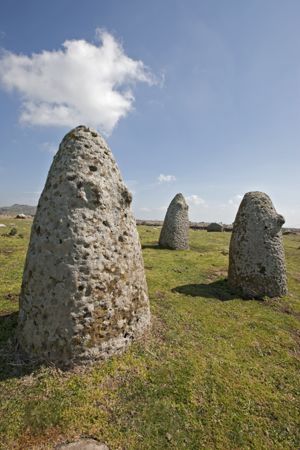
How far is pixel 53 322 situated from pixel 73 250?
5.85ft

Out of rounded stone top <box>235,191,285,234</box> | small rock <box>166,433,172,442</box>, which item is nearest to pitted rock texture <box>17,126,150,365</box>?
small rock <box>166,433,172,442</box>

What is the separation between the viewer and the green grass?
5.93m

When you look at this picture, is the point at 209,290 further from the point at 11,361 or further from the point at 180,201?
the point at 180,201

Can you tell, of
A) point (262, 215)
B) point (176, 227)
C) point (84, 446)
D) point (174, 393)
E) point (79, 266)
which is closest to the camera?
point (84, 446)

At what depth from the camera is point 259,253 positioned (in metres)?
14.6

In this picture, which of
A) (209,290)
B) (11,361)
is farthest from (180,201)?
(11,361)

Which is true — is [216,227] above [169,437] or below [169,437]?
above

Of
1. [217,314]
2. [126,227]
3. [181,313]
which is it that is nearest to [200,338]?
[181,313]

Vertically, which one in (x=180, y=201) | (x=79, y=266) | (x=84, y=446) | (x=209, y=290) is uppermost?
(x=180, y=201)

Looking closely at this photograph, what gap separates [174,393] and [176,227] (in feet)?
66.8

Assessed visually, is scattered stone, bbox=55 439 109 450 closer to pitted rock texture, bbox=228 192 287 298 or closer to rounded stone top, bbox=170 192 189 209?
pitted rock texture, bbox=228 192 287 298

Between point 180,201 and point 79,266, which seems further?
point 180,201

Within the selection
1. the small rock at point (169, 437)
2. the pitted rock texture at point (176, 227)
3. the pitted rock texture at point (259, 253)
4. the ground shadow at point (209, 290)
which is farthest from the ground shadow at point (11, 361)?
the pitted rock texture at point (176, 227)

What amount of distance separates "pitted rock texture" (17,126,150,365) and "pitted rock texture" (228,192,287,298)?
7775mm
